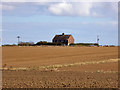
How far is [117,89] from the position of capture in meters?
11.6

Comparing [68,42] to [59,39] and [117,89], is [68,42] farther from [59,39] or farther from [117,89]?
[117,89]

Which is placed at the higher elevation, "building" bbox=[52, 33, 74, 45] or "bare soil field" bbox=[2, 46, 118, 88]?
"building" bbox=[52, 33, 74, 45]

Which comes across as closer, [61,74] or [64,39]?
[61,74]

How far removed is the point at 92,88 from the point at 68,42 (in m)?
78.9

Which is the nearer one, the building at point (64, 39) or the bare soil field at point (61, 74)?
the bare soil field at point (61, 74)

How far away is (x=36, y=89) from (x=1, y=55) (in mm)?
30638

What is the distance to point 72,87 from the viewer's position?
1202cm

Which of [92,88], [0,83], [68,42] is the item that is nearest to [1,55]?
[0,83]

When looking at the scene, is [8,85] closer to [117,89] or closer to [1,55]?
[117,89]

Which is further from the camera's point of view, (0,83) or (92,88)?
(0,83)

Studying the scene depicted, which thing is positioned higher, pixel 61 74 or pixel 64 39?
pixel 64 39

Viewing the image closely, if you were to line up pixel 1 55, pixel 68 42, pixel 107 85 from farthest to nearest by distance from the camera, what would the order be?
pixel 68 42 → pixel 1 55 → pixel 107 85

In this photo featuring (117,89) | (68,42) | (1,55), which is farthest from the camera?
(68,42)

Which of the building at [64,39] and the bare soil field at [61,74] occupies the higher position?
the building at [64,39]
